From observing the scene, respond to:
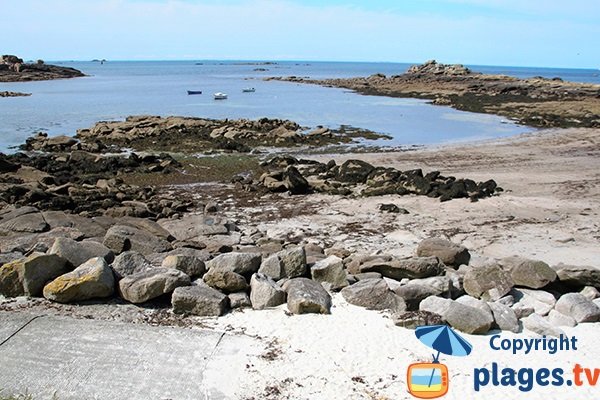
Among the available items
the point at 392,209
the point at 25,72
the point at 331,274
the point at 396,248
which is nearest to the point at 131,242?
the point at 331,274

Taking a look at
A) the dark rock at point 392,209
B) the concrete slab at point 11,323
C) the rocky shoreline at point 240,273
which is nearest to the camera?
the concrete slab at point 11,323

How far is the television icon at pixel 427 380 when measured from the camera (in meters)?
5.85

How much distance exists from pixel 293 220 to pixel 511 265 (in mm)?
7014

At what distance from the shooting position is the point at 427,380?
238 inches

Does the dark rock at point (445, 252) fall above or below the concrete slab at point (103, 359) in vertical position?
below

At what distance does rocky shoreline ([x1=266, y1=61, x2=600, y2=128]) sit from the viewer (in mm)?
41406

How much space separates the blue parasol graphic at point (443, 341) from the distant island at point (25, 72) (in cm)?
10083

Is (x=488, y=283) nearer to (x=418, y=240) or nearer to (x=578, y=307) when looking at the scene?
(x=578, y=307)

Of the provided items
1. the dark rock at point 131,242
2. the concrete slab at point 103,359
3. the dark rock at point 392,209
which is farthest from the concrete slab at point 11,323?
the dark rock at point 392,209

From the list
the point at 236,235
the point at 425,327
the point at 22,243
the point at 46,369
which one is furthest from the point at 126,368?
the point at 236,235

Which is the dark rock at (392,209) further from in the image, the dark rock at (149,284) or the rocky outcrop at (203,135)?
the rocky outcrop at (203,135)

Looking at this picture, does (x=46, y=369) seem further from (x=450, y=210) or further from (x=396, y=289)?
(x=450, y=210)

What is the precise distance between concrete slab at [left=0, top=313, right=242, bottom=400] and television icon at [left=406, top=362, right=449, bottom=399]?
6.45ft

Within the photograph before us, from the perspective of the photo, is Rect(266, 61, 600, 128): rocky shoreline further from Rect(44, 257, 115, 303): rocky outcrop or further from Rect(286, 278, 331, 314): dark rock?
Rect(44, 257, 115, 303): rocky outcrop
